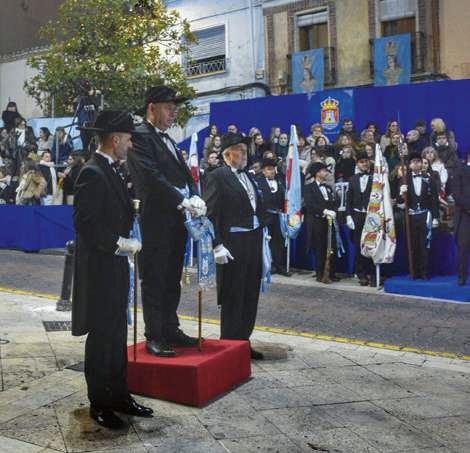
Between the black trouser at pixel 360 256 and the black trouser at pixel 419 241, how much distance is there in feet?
2.66

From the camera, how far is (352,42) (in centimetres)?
2230

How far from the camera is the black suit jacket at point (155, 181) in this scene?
4.94 metres

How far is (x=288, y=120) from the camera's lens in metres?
13.7

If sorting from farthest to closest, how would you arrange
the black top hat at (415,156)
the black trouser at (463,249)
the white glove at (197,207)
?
the black top hat at (415,156), the black trouser at (463,249), the white glove at (197,207)

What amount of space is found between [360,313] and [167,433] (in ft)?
16.2

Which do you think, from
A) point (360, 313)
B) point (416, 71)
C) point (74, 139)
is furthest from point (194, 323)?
point (416, 71)

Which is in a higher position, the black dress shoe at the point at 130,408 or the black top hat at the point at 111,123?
the black top hat at the point at 111,123

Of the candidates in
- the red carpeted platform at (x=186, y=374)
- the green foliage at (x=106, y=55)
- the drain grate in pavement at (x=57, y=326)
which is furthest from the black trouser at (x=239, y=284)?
the green foliage at (x=106, y=55)

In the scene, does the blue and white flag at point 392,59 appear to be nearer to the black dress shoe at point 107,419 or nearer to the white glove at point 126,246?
the white glove at point 126,246

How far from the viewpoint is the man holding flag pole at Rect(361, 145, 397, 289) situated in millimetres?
10812

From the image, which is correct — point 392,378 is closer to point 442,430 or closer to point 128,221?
point 442,430

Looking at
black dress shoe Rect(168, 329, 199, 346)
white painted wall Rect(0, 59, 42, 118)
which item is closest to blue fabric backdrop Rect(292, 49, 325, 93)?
white painted wall Rect(0, 59, 42, 118)

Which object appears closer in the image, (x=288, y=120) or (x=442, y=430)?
(x=442, y=430)

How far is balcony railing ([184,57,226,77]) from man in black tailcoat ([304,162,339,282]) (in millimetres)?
14541
